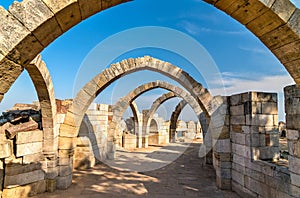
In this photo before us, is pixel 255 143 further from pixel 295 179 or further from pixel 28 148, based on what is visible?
pixel 28 148

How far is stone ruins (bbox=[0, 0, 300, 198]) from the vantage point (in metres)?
1.79

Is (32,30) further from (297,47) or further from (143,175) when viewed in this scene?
(143,175)

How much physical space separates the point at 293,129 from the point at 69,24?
344 centimetres

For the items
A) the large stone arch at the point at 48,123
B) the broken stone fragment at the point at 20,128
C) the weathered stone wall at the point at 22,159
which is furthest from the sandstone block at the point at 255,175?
the broken stone fragment at the point at 20,128

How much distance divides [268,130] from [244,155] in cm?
76

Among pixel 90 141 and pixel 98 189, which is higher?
pixel 90 141

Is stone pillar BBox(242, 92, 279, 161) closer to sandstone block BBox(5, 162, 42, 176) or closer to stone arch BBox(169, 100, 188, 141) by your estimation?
sandstone block BBox(5, 162, 42, 176)

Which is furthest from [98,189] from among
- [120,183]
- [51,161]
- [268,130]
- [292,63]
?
[292,63]

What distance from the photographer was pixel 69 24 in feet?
6.58

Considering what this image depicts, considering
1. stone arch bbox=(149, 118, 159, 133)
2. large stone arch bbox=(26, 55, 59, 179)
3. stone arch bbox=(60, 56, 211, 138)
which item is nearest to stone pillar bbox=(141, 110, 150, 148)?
stone arch bbox=(149, 118, 159, 133)

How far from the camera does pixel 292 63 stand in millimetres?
2262

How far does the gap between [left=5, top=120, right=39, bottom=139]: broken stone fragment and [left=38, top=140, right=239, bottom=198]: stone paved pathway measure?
164 cm

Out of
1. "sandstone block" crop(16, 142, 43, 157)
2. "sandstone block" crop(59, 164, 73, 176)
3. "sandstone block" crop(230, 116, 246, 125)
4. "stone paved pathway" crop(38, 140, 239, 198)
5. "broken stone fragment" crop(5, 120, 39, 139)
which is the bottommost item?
"stone paved pathway" crop(38, 140, 239, 198)

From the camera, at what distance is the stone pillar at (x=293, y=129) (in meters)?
2.97
